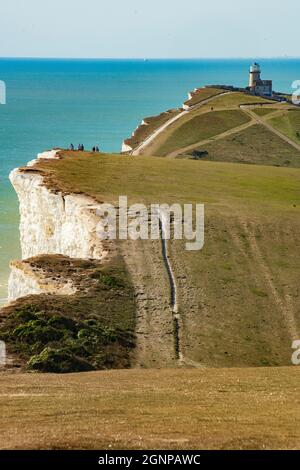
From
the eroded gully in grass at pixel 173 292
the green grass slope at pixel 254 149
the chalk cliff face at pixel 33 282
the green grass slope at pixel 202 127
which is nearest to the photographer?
the eroded gully in grass at pixel 173 292

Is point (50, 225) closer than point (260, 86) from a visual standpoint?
Yes

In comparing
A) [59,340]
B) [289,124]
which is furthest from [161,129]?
[59,340]

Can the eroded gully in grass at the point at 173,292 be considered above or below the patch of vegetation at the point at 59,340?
above

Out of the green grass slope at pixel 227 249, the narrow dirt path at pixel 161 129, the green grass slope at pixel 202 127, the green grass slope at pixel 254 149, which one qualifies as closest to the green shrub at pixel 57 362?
the green grass slope at pixel 227 249

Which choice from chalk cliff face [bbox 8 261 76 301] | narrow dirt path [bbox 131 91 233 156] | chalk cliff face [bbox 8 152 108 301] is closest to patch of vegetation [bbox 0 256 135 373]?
chalk cliff face [bbox 8 261 76 301]

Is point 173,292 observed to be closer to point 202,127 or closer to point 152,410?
point 152,410

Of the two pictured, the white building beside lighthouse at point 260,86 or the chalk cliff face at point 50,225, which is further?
the white building beside lighthouse at point 260,86

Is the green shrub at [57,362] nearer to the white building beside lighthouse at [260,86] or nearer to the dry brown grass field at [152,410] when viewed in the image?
the dry brown grass field at [152,410]

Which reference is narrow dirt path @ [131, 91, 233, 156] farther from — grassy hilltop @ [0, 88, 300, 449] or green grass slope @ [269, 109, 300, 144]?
grassy hilltop @ [0, 88, 300, 449]

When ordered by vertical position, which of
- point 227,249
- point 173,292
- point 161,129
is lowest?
point 173,292

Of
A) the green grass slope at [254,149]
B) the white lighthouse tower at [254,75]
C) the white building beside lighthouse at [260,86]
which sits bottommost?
the green grass slope at [254,149]
